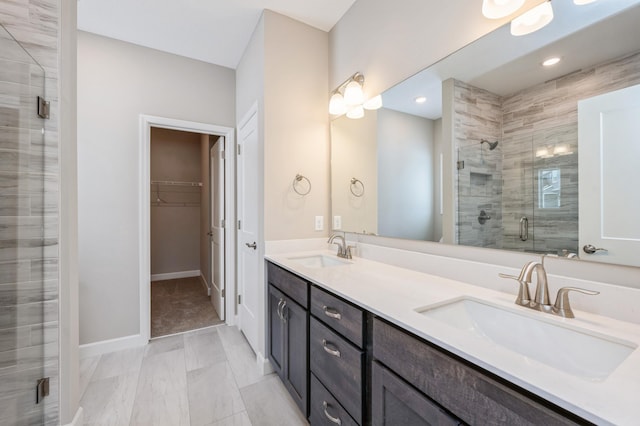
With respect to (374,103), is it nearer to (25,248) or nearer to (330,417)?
(330,417)

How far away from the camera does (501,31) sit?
1.09 m

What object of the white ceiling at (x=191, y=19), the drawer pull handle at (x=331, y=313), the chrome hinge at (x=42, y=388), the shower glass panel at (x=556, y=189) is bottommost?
the chrome hinge at (x=42, y=388)

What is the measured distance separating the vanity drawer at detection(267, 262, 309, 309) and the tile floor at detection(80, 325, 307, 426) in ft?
2.38

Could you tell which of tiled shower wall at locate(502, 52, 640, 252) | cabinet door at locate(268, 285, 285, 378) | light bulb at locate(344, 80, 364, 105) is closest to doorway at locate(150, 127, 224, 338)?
cabinet door at locate(268, 285, 285, 378)

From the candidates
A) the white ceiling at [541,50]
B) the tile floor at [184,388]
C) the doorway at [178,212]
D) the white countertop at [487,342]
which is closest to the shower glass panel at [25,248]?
the tile floor at [184,388]

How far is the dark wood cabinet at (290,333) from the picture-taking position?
1396 millimetres

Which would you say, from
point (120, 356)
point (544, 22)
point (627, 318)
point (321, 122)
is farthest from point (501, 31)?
point (120, 356)

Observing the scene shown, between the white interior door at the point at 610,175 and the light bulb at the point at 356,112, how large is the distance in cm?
125

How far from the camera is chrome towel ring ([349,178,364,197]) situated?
1947mm

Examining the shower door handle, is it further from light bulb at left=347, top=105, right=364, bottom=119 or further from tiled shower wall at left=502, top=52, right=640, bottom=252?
light bulb at left=347, top=105, right=364, bottom=119

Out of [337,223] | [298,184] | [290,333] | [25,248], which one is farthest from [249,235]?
[25,248]

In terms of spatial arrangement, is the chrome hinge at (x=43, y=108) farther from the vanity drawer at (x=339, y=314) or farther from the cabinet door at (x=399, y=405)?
the cabinet door at (x=399, y=405)

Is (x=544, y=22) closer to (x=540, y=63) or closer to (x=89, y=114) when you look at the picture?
(x=540, y=63)

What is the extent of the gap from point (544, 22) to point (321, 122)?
146 centimetres
